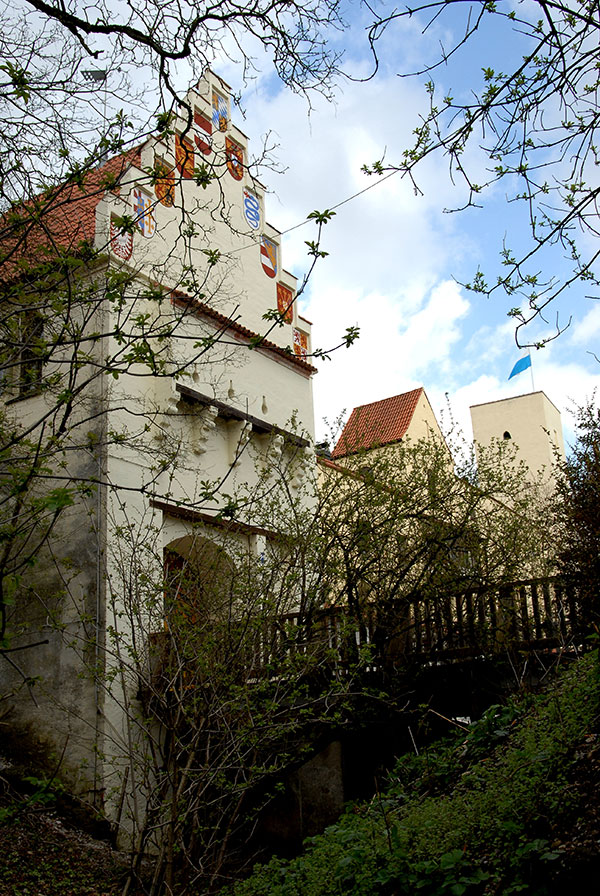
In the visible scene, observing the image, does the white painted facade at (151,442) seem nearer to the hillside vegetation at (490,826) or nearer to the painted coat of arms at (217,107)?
the painted coat of arms at (217,107)

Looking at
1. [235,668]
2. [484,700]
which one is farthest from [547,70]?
[484,700]

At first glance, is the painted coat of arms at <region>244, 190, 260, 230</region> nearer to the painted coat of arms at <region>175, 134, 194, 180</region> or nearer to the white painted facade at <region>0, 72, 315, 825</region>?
the white painted facade at <region>0, 72, 315, 825</region>

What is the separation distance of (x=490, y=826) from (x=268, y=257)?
1253 cm

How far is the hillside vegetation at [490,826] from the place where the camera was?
16.8 ft

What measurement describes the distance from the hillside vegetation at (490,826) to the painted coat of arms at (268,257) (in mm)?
10439

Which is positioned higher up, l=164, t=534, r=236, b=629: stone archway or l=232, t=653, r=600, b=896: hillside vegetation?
l=164, t=534, r=236, b=629: stone archway

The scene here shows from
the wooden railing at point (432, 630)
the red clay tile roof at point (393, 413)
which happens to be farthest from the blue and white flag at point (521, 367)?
the wooden railing at point (432, 630)

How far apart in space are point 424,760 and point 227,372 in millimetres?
7670

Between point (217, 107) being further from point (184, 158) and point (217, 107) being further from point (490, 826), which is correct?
point (490, 826)

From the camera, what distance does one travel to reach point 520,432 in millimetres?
30422

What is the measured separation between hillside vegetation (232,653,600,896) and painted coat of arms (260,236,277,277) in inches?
411

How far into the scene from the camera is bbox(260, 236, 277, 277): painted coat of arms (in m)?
16.0

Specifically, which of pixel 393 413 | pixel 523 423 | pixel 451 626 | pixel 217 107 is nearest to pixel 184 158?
pixel 451 626

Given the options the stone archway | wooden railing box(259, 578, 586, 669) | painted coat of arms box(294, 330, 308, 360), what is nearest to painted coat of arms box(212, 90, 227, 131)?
painted coat of arms box(294, 330, 308, 360)
